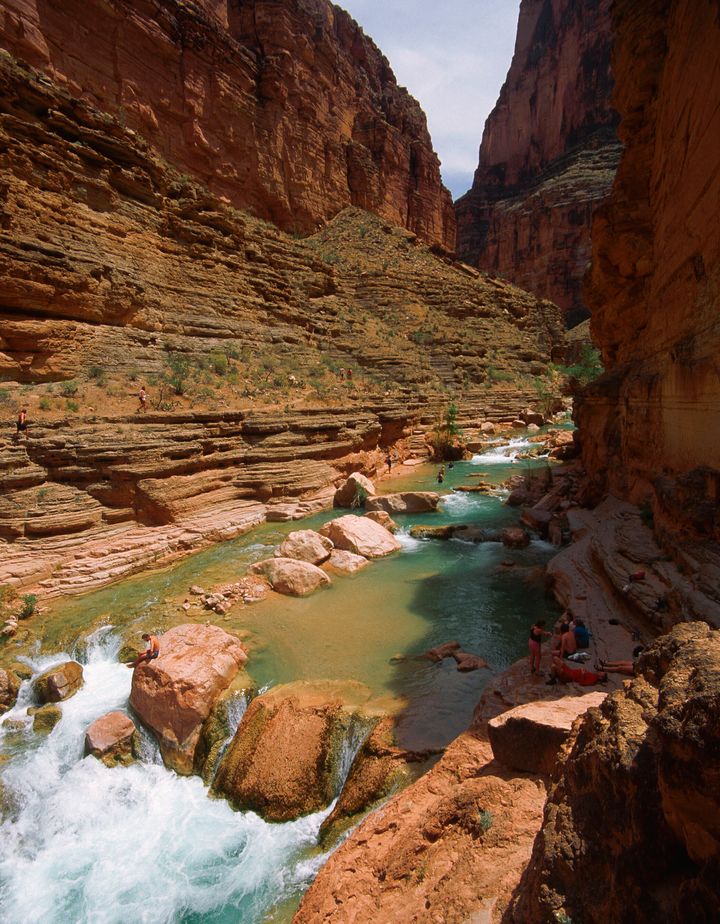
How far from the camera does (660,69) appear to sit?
965 cm

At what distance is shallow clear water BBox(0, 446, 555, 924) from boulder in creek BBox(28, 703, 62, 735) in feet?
0.31

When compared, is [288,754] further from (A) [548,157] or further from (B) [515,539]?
(A) [548,157]

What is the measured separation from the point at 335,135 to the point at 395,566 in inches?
1587

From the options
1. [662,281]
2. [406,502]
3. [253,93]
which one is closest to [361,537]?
[406,502]

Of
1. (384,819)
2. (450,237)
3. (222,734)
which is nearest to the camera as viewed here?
(384,819)

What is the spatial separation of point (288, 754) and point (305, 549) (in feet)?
17.1

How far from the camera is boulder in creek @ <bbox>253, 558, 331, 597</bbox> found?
9.28 metres

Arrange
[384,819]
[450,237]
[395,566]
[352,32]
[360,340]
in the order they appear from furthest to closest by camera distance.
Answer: [450,237] < [352,32] < [360,340] < [395,566] < [384,819]

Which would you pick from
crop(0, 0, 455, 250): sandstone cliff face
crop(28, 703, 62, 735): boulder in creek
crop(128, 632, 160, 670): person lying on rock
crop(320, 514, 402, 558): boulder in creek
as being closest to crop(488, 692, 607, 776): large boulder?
crop(128, 632, 160, 670): person lying on rock

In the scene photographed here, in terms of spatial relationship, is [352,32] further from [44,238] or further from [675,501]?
[675,501]

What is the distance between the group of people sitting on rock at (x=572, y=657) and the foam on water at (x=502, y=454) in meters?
15.9

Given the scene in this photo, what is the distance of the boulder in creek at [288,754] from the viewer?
516cm

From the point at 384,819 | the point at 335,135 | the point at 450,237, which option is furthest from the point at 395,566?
the point at 450,237

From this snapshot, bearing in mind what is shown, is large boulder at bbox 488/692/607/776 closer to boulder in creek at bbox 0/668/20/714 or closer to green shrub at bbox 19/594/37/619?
boulder in creek at bbox 0/668/20/714
